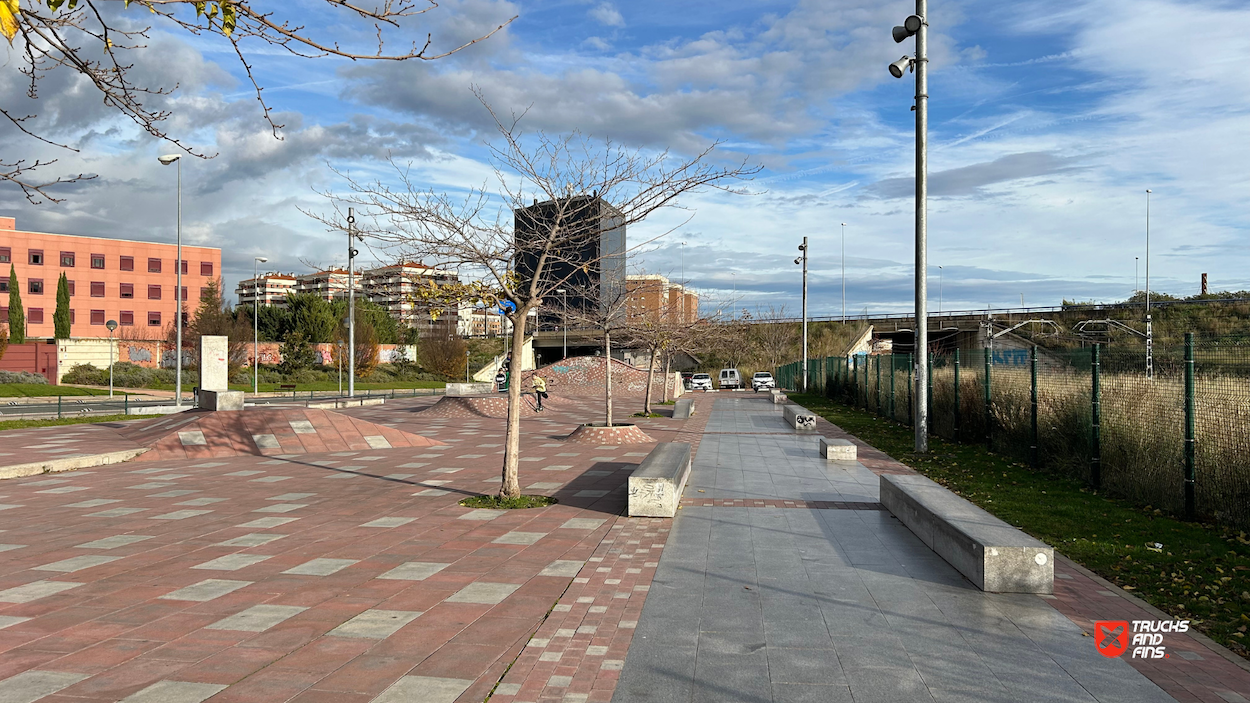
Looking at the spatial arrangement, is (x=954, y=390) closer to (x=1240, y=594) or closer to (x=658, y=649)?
(x=1240, y=594)

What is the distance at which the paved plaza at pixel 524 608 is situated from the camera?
4.29 metres

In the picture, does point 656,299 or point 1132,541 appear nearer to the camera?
point 1132,541

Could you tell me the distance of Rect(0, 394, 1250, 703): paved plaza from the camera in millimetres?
4289

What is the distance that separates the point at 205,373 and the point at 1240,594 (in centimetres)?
2178

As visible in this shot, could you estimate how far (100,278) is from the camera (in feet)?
237

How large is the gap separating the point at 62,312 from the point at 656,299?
2191 inches

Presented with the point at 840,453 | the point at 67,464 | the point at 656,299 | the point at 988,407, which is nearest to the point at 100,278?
the point at 656,299

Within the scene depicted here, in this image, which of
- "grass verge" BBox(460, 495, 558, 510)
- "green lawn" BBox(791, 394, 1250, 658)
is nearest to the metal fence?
"green lawn" BBox(791, 394, 1250, 658)

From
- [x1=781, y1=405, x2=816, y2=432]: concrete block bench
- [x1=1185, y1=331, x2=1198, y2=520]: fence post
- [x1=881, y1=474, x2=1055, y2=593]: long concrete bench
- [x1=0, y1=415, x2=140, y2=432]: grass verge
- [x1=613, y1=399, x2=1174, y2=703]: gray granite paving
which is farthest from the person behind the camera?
[x1=0, y1=415, x2=140, y2=432]: grass verge

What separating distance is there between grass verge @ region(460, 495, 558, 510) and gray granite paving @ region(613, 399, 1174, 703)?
202cm

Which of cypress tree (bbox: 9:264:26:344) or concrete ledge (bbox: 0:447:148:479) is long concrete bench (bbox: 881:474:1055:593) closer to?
concrete ledge (bbox: 0:447:148:479)

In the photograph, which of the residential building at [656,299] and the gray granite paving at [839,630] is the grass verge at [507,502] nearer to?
the gray granite paving at [839,630]

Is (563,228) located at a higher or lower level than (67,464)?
higher

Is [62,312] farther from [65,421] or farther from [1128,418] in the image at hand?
[1128,418]
